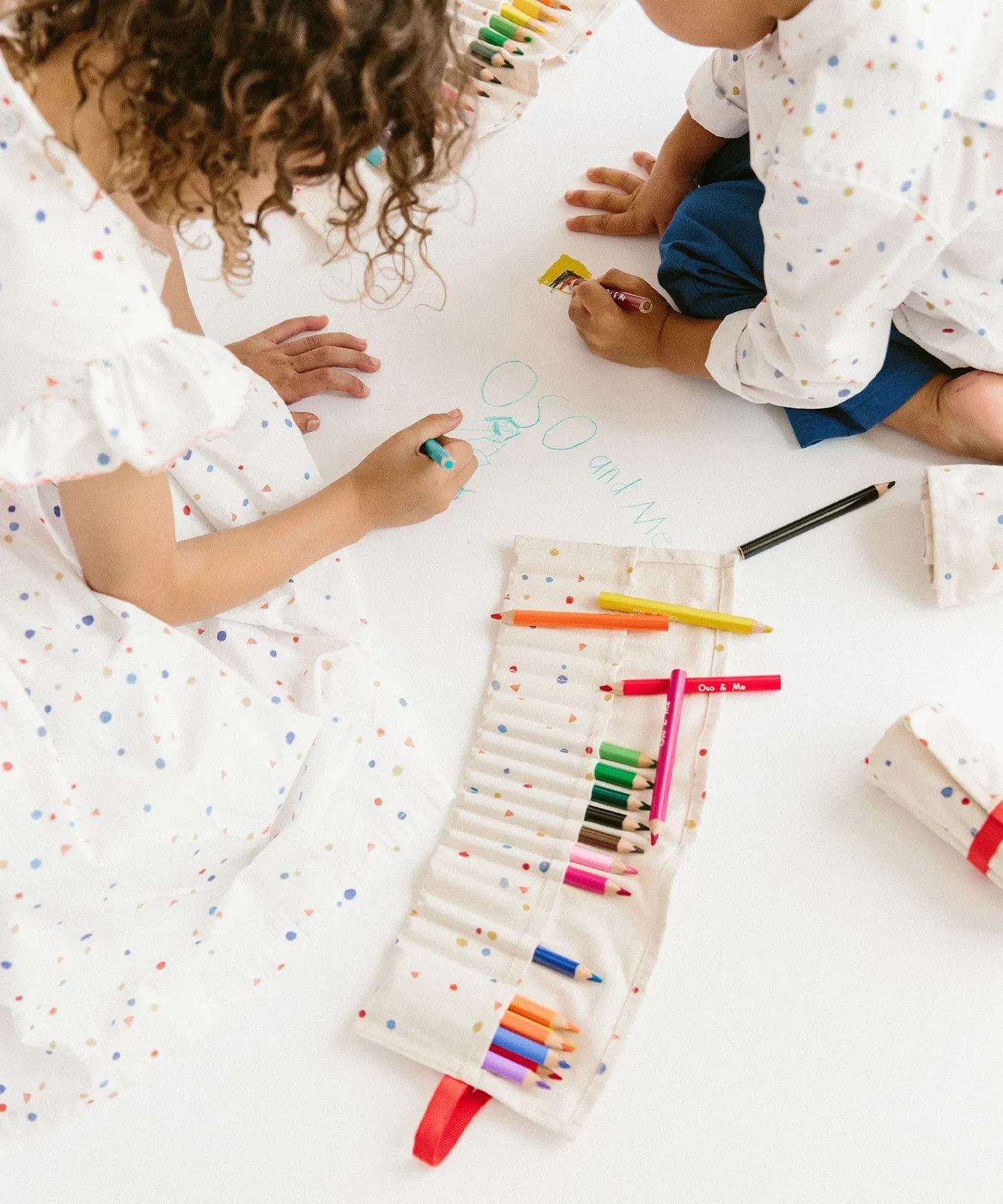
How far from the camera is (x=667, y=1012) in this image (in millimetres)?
629

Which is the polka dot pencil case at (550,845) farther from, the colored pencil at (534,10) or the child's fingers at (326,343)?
the colored pencil at (534,10)

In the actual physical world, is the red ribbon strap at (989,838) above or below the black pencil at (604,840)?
above

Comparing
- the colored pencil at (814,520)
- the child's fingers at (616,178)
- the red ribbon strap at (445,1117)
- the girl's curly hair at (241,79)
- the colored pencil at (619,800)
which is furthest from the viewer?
the child's fingers at (616,178)

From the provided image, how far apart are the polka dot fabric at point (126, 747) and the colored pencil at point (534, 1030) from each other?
11cm

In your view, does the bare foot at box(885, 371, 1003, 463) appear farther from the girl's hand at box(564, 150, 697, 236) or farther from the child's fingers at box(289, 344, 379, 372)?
the child's fingers at box(289, 344, 379, 372)

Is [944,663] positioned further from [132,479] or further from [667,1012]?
[132,479]

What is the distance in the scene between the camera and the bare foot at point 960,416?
0.81m

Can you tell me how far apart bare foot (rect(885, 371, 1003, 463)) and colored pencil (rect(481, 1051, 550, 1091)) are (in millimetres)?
560

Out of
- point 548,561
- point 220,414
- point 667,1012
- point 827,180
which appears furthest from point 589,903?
point 827,180

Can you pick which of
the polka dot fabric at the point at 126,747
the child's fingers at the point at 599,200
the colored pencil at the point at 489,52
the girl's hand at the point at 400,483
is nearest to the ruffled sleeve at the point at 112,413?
the polka dot fabric at the point at 126,747

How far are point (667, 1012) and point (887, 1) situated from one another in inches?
24.1

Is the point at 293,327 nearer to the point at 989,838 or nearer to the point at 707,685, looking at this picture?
the point at 707,685

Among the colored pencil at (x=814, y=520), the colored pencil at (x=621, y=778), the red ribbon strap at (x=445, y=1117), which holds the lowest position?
the red ribbon strap at (x=445, y=1117)

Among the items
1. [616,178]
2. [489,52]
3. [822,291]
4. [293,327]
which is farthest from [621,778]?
[489,52]
